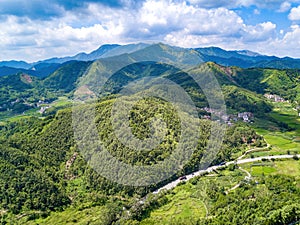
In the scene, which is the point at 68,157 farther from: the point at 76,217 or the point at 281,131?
the point at 281,131

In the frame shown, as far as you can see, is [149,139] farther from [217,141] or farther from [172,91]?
[172,91]

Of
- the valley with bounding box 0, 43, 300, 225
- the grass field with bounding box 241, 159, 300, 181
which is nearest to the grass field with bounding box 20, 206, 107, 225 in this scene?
the valley with bounding box 0, 43, 300, 225

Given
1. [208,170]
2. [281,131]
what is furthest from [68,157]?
[281,131]

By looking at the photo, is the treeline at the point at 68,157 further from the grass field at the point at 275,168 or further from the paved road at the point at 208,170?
the grass field at the point at 275,168

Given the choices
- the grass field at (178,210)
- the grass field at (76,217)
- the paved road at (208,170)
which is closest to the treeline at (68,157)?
the paved road at (208,170)

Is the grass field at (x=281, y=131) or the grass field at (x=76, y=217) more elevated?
the grass field at (x=281, y=131)

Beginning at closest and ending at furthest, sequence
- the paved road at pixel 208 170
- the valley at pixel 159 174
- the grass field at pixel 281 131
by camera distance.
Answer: the valley at pixel 159 174
the paved road at pixel 208 170
the grass field at pixel 281 131

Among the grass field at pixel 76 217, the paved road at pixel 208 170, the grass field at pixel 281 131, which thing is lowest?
the grass field at pixel 76 217

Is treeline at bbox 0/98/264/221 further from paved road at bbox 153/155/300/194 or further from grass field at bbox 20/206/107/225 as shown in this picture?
grass field at bbox 20/206/107/225

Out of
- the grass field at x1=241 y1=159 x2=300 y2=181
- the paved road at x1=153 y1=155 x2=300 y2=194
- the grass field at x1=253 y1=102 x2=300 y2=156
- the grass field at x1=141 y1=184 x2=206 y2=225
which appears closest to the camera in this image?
the grass field at x1=141 y1=184 x2=206 y2=225

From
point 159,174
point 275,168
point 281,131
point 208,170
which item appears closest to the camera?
point 159,174

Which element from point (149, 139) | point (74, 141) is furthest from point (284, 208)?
point (74, 141)
